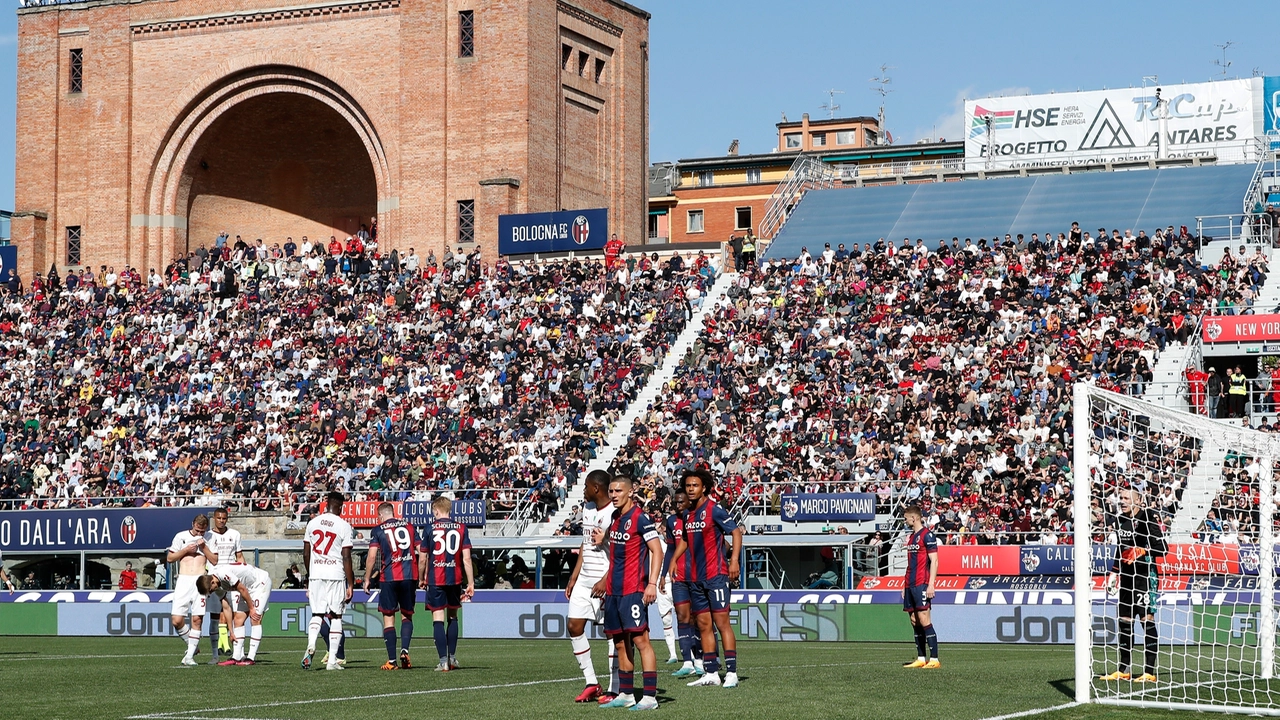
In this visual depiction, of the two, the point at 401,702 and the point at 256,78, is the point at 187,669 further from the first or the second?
the point at 256,78

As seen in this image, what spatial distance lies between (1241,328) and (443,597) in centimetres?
1989

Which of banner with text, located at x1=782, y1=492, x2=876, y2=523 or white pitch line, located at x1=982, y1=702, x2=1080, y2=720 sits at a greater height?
banner with text, located at x1=782, y1=492, x2=876, y2=523

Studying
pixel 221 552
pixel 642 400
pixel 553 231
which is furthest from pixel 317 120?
pixel 221 552

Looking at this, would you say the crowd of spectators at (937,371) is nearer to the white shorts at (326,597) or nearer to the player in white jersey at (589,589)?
the white shorts at (326,597)

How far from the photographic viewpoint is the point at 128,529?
114 ft

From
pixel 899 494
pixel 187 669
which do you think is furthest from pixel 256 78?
pixel 187 669

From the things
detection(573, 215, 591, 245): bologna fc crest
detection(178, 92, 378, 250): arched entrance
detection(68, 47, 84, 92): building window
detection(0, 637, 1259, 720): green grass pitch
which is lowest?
detection(0, 637, 1259, 720): green grass pitch

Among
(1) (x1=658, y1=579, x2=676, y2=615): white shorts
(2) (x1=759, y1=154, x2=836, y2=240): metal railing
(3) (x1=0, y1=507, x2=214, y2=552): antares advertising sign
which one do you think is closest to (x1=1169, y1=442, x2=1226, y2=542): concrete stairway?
(1) (x1=658, y1=579, x2=676, y2=615): white shorts

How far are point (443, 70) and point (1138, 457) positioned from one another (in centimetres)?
3386

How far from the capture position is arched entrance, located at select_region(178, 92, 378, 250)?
182ft

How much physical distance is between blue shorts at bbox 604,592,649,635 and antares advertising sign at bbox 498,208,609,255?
32.8m

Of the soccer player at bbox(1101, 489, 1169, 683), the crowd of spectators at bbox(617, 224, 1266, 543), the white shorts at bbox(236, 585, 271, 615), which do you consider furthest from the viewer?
the crowd of spectators at bbox(617, 224, 1266, 543)

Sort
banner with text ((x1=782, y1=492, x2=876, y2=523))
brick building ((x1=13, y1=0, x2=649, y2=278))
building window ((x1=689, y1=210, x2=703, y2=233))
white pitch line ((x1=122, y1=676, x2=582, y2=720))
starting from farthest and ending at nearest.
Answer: building window ((x1=689, y1=210, x2=703, y2=233)) → brick building ((x1=13, y1=0, x2=649, y2=278)) → banner with text ((x1=782, y1=492, x2=876, y2=523)) → white pitch line ((x1=122, y1=676, x2=582, y2=720))

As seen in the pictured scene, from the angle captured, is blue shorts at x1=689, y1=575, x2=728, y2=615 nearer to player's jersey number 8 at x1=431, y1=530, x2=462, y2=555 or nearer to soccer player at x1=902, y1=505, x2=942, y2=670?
soccer player at x1=902, y1=505, x2=942, y2=670
